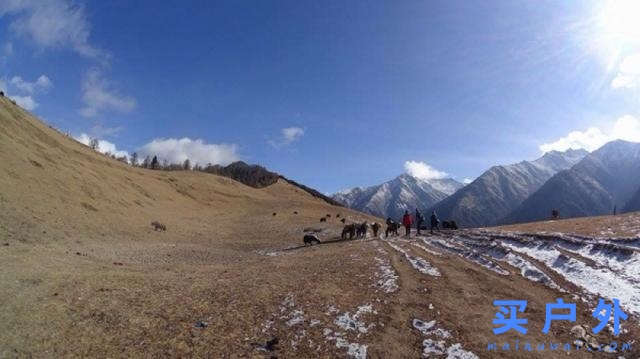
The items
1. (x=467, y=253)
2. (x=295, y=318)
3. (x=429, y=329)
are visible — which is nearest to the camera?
(x=429, y=329)

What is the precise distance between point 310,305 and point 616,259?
14155 mm

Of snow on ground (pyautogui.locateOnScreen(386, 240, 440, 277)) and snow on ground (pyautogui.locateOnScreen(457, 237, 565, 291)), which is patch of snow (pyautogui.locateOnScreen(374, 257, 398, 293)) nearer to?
snow on ground (pyautogui.locateOnScreen(386, 240, 440, 277))

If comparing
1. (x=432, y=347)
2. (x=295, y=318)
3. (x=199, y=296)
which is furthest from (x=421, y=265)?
(x=199, y=296)

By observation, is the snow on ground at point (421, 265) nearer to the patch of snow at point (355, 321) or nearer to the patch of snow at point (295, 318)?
the patch of snow at point (355, 321)

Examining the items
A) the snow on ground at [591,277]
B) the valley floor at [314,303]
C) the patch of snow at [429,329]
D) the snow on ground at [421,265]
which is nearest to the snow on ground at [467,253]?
the valley floor at [314,303]

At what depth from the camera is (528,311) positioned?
551 inches

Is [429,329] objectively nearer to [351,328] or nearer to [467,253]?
[351,328]

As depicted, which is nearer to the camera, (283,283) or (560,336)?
(560,336)

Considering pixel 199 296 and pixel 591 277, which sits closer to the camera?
pixel 591 277

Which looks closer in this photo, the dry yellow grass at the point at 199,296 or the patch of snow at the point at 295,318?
the dry yellow grass at the point at 199,296

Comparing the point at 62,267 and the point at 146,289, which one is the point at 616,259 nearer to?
the point at 146,289

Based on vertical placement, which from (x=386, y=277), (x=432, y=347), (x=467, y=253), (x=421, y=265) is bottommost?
(x=432, y=347)

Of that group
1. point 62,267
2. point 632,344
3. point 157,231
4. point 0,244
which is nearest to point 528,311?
point 632,344

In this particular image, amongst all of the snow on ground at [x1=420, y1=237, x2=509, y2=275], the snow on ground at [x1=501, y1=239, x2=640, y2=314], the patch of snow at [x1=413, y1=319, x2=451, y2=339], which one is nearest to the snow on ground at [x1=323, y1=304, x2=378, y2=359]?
the patch of snow at [x1=413, y1=319, x2=451, y2=339]
